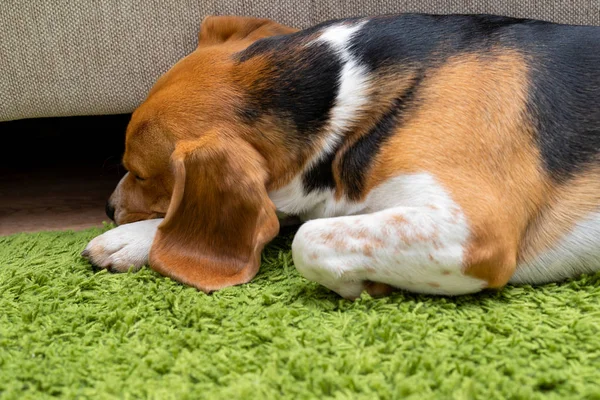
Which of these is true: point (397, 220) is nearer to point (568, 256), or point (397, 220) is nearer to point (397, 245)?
point (397, 245)

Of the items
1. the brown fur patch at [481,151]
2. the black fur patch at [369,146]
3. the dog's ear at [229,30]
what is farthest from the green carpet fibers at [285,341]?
the dog's ear at [229,30]

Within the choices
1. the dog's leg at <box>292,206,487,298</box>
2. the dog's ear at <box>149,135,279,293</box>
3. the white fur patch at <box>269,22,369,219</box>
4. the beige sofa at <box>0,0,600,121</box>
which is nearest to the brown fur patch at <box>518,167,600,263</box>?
the dog's leg at <box>292,206,487,298</box>

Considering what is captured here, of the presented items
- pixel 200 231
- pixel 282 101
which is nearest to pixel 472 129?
pixel 282 101

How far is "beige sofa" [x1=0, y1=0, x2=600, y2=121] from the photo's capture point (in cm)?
283

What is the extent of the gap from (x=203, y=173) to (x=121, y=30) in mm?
1073

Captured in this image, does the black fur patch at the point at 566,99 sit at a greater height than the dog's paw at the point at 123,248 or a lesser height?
greater

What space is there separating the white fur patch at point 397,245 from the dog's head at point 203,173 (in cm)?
22

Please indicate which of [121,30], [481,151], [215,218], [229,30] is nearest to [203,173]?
[215,218]

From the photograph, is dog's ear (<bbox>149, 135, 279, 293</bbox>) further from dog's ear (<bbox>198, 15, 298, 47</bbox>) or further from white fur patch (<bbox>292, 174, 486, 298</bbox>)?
dog's ear (<bbox>198, 15, 298, 47</bbox>)

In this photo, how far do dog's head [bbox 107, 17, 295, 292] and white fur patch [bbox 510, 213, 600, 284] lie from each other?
794mm

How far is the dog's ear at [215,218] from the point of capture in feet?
7.00

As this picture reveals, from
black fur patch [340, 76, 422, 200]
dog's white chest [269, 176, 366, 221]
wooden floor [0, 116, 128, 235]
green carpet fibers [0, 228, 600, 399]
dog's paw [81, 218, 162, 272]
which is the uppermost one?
black fur patch [340, 76, 422, 200]

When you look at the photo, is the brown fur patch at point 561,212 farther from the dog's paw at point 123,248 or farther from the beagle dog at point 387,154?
the dog's paw at point 123,248

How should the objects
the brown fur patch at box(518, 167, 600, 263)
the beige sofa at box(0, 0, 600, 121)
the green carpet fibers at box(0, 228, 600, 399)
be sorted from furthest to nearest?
the beige sofa at box(0, 0, 600, 121) < the brown fur patch at box(518, 167, 600, 263) < the green carpet fibers at box(0, 228, 600, 399)
